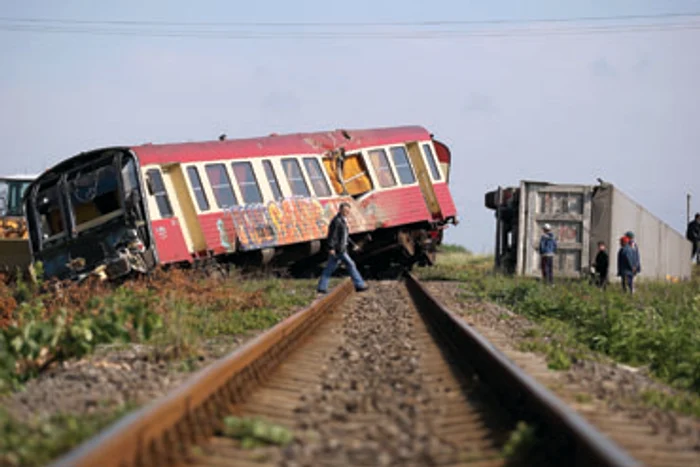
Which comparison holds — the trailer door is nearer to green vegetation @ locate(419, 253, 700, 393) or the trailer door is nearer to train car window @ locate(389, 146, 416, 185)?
train car window @ locate(389, 146, 416, 185)

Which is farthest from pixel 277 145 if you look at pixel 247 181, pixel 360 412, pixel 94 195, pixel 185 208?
pixel 360 412

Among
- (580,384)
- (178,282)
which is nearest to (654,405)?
(580,384)

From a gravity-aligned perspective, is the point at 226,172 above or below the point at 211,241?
above

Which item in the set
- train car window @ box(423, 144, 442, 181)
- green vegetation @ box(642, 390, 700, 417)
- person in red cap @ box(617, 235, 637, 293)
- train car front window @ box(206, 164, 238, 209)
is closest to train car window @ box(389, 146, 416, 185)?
train car window @ box(423, 144, 442, 181)

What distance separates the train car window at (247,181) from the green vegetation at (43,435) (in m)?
14.2

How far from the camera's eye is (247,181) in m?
19.6

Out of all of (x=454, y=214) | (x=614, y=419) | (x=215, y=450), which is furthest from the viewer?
(x=454, y=214)

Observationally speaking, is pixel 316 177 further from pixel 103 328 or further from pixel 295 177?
pixel 103 328

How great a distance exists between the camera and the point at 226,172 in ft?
63.1

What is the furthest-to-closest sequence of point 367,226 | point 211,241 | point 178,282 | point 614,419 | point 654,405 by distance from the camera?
1. point 367,226
2. point 211,241
3. point 178,282
4. point 654,405
5. point 614,419

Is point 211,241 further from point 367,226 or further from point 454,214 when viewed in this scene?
point 454,214

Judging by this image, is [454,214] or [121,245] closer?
[121,245]

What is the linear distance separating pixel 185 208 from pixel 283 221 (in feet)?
8.12

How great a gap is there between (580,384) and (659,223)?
18391 millimetres
